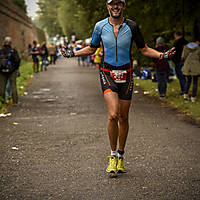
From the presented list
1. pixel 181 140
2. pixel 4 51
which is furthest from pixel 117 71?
pixel 4 51

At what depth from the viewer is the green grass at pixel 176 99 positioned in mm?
10036

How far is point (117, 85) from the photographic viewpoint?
5207 millimetres

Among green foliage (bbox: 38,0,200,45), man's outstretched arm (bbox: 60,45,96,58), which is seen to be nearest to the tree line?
green foliage (bbox: 38,0,200,45)

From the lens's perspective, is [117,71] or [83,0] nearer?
[117,71]

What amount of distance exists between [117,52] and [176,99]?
23.8 feet

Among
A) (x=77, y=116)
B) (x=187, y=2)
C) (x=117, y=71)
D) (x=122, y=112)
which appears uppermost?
(x=187, y=2)

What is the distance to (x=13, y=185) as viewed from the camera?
15.8ft

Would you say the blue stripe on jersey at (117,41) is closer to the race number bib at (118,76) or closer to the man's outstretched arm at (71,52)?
the race number bib at (118,76)

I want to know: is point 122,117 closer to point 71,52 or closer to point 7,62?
point 71,52

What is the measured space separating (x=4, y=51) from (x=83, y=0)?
4.18 m

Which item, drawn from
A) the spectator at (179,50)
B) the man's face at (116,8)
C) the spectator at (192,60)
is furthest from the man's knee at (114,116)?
the spectator at (179,50)

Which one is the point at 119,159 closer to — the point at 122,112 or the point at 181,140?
the point at 122,112

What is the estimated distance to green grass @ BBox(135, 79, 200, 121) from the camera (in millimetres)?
10036

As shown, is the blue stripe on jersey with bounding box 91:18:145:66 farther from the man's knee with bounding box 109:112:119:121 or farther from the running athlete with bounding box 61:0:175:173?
the man's knee with bounding box 109:112:119:121
